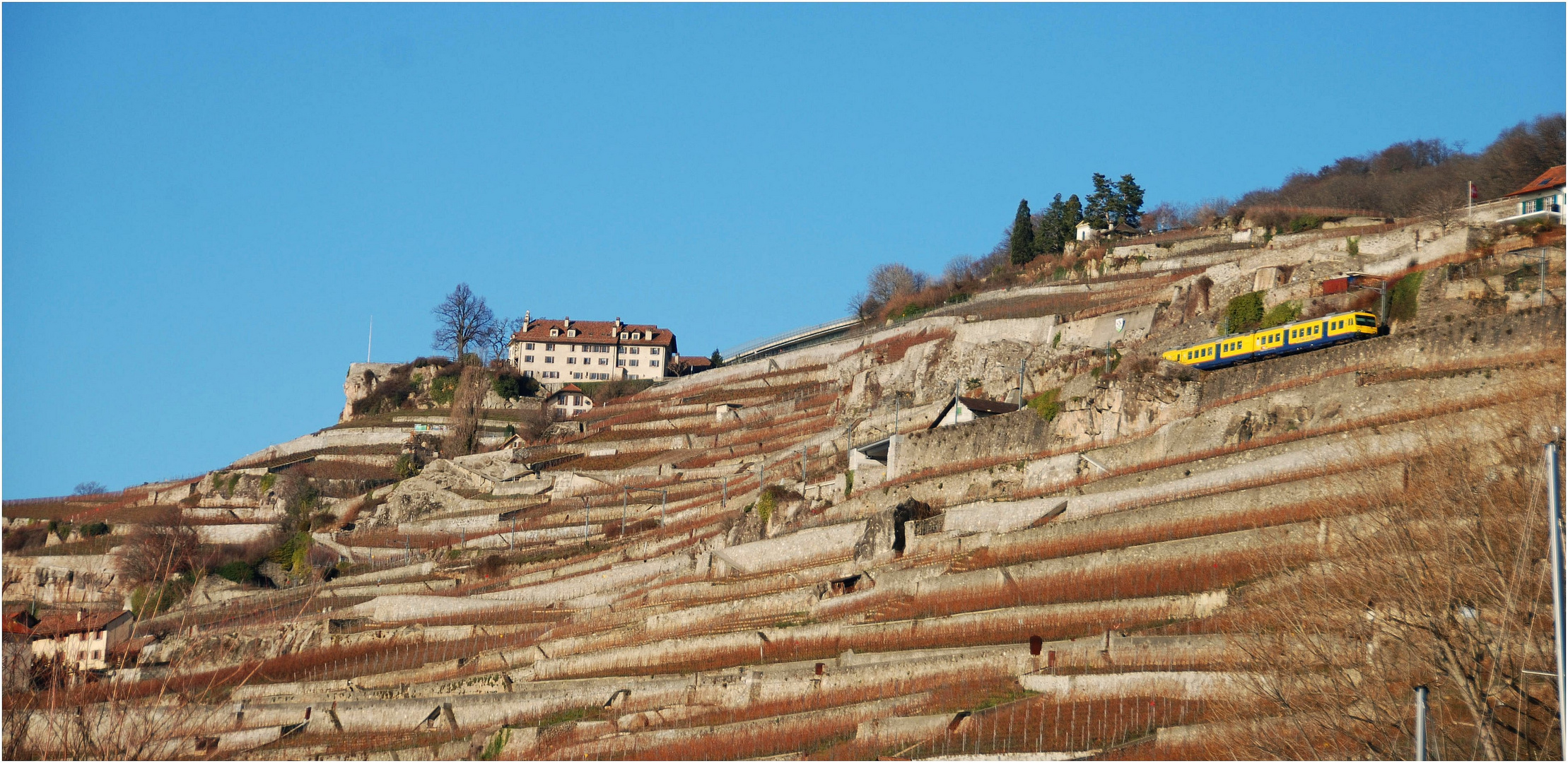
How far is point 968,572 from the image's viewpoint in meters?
38.5

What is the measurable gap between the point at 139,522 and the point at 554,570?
3478 cm

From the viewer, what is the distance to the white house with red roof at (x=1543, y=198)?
51594mm

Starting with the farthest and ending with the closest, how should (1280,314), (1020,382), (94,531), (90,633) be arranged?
(94,531) → (90,633) → (1020,382) → (1280,314)

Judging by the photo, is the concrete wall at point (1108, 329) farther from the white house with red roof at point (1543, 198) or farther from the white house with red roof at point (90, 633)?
the white house with red roof at point (90, 633)

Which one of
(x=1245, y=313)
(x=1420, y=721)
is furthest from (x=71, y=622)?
(x=1420, y=721)

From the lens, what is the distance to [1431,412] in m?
34.8

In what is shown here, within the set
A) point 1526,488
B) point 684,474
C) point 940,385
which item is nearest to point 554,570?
point 684,474

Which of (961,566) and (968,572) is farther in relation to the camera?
(961,566)

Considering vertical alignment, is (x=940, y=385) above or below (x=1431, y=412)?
above

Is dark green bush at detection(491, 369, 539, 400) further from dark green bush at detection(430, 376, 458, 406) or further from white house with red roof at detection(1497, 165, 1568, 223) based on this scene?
white house with red roof at detection(1497, 165, 1568, 223)

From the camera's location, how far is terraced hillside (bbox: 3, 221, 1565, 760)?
24.5 meters

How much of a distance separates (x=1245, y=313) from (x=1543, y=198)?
1282cm

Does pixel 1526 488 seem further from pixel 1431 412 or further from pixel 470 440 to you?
pixel 470 440

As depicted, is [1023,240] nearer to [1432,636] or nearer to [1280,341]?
[1280,341]
